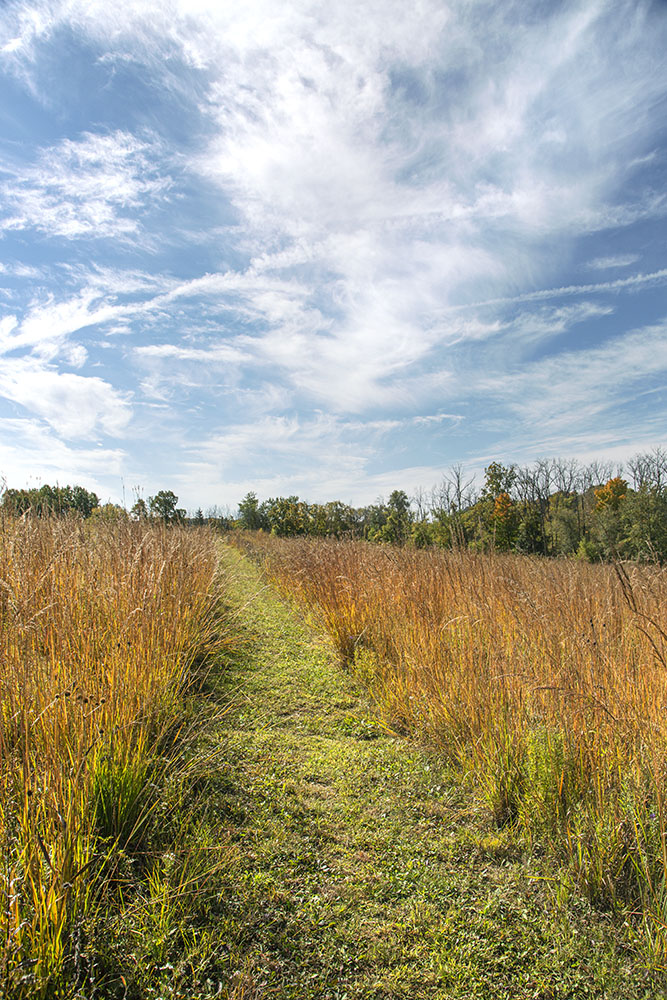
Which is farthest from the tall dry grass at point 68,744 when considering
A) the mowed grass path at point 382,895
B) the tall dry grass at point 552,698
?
the tall dry grass at point 552,698

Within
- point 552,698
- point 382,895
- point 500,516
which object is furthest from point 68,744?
point 500,516

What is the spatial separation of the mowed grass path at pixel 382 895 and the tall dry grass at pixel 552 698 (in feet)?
0.66

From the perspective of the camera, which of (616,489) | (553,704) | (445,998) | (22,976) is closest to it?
(22,976)

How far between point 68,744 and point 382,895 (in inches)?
58.5

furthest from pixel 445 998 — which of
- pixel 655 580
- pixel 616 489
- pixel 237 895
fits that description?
pixel 616 489

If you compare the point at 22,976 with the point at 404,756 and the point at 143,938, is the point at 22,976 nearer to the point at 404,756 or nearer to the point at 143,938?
the point at 143,938

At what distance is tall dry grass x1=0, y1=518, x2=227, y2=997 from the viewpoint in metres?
1.40

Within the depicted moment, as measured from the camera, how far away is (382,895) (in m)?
2.05

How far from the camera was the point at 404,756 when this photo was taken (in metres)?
3.22

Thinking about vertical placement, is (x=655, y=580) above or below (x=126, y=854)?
above

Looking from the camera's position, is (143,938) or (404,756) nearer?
(143,938)

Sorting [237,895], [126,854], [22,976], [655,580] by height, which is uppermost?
[655,580]

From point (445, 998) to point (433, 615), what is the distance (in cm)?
264

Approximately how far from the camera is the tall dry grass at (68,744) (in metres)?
1.40
